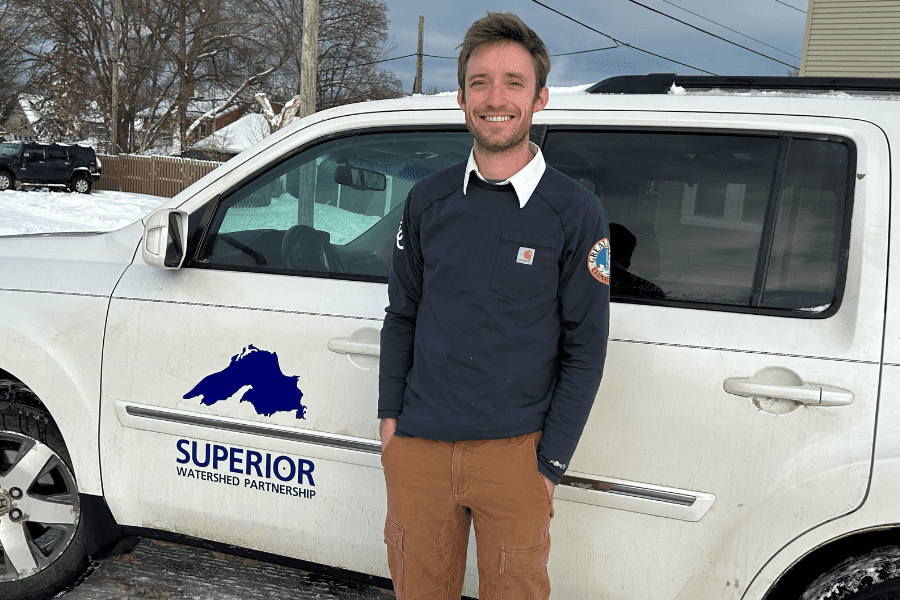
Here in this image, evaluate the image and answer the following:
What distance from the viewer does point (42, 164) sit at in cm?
2375

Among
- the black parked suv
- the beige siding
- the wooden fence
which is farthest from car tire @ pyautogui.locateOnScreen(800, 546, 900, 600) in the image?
the wooden fence

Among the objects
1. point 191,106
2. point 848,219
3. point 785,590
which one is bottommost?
point 785,590

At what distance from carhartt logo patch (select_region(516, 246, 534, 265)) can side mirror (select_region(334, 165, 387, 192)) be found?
96 cm

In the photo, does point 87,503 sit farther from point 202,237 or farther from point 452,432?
point 452,432

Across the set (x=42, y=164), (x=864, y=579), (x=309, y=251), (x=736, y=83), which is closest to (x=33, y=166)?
(x=42, y=164)

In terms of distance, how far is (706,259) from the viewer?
6.86 feet

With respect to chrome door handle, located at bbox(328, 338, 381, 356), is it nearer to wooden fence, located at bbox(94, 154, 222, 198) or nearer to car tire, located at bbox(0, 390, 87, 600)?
car tire, located at bbox(0, 390, 87, 600)

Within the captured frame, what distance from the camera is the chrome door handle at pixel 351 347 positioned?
2.21m

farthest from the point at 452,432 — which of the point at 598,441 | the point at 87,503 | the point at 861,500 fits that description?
the point at 87,503

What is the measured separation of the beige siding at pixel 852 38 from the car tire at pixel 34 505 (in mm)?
15837

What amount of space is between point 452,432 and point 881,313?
3.62 feet

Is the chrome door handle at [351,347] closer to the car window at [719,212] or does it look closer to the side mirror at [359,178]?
the side mirror at [359,178]

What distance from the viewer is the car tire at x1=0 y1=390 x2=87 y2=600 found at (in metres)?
2.61

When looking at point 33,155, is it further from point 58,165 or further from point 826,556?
point 826,556
